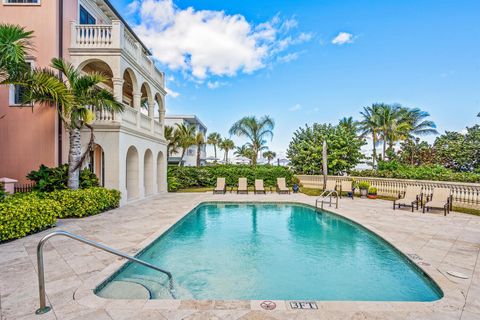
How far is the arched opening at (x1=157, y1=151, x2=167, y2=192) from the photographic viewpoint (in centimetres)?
1859

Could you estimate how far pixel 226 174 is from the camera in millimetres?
21984

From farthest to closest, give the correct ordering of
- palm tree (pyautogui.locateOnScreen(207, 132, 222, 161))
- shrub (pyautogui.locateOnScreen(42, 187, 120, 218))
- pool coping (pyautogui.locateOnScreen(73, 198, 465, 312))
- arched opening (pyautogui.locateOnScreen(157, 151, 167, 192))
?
palm tree (pyautogui.locateOnScreen(207, 132, 222, 161))
arched opening (pyautogui.locateOnScreen(157, 151, 167, 192))
shrub (pyautogui.locateOnScreen(42, 187, 120, 218))
pool coping (pyautogui.locateOnScreen(73, 198, 465, 312))

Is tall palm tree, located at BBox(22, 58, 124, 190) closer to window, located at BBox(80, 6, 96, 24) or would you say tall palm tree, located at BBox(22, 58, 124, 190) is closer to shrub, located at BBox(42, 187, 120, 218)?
shrub, located at BBox(42, 187, 120, 218)

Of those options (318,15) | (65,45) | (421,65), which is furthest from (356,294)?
(421,65)

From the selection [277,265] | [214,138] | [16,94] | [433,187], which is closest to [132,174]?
[16,94]

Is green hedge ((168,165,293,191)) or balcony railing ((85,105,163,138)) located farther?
green hedge ((168,165,293,191))

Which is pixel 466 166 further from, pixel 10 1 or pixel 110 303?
pixel 10 1

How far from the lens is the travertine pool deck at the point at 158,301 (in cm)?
341

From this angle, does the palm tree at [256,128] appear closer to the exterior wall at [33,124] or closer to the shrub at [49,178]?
the exterior wall at [33,124]

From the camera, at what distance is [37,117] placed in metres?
11.4

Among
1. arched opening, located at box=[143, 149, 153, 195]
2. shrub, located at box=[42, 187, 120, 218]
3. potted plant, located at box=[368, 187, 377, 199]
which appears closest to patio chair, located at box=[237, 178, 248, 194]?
arched opening, located at box=[143, 149, 153, 195]

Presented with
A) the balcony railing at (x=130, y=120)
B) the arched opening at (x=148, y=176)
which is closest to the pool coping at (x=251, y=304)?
the balcony railing at (x=130, y=120)

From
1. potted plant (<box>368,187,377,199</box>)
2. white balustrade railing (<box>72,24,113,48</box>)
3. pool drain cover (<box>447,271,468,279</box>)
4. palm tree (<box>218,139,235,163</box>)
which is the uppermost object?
white balustrade railing (<box>72,24,113,48</box>)

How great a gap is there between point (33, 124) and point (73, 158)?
3.54 meters
